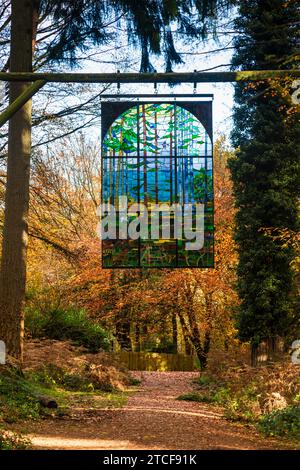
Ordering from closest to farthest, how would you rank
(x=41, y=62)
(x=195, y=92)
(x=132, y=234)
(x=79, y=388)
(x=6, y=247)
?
(x=195, y=92), (x=132, y=234), (x=6, y=247), (x=79, y=388), (x=41, y=62)

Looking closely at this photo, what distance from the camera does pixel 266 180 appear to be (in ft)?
43.5

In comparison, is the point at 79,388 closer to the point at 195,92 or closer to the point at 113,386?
the point at 113,386

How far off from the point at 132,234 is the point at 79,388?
4.43 meters

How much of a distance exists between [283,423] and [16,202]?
220 inches

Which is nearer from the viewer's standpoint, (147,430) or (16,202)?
(147,430)

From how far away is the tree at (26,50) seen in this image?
10109 mm

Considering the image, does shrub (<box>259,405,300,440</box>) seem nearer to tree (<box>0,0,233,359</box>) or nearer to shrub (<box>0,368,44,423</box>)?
shrub (<box>0,368,44,423</box>)

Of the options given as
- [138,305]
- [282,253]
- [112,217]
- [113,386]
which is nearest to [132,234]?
[112,217]

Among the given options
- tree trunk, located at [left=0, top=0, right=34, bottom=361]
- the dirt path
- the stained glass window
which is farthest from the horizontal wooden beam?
the dirt path

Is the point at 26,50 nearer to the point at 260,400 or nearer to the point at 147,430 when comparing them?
the point at 147,430

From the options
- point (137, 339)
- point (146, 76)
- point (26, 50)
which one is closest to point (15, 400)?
point (146, 76)

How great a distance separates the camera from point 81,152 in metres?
24.1

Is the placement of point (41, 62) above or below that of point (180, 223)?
above

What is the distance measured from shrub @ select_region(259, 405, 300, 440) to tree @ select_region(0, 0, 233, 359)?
15.3 feet
